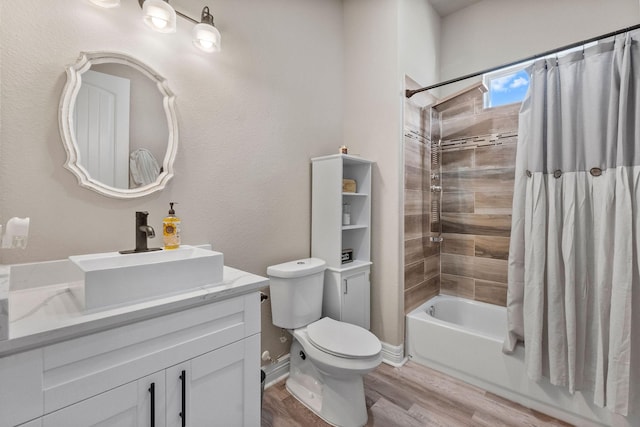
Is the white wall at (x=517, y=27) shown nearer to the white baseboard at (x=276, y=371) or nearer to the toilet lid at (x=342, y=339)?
the toilet lid at (x=342, y=339)

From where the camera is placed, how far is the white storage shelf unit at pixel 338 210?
6.82ft

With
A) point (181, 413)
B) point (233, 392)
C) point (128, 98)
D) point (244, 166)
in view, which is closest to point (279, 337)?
point (233, 392)

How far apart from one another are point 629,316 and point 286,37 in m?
2.57

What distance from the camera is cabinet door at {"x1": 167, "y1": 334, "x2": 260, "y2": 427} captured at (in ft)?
3.38

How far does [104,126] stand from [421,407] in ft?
7.44

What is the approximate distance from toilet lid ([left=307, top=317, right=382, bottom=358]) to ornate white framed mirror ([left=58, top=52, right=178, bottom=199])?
46.5 inches

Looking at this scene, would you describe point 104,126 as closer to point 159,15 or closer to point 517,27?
point 159,15

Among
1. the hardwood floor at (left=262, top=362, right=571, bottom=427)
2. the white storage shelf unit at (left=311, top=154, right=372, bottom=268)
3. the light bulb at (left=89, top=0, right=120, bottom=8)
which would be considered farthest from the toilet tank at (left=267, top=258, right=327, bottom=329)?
the light bulb at (left=89, top=0, right=120, bottom=8)

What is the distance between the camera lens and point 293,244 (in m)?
2.11

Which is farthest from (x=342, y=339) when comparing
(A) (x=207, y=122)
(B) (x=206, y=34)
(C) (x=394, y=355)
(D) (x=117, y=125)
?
(B) (x=206, y=34)

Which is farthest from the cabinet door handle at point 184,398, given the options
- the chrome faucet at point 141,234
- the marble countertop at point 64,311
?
the chrome faucet at point 141,234

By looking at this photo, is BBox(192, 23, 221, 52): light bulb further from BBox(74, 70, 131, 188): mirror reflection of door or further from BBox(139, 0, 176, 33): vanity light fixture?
BBox(74, 70, 131, 188): mirror reflection of door

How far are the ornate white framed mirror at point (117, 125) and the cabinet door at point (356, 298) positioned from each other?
1359 mm

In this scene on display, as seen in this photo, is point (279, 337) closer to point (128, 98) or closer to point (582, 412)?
point (128, 98)
